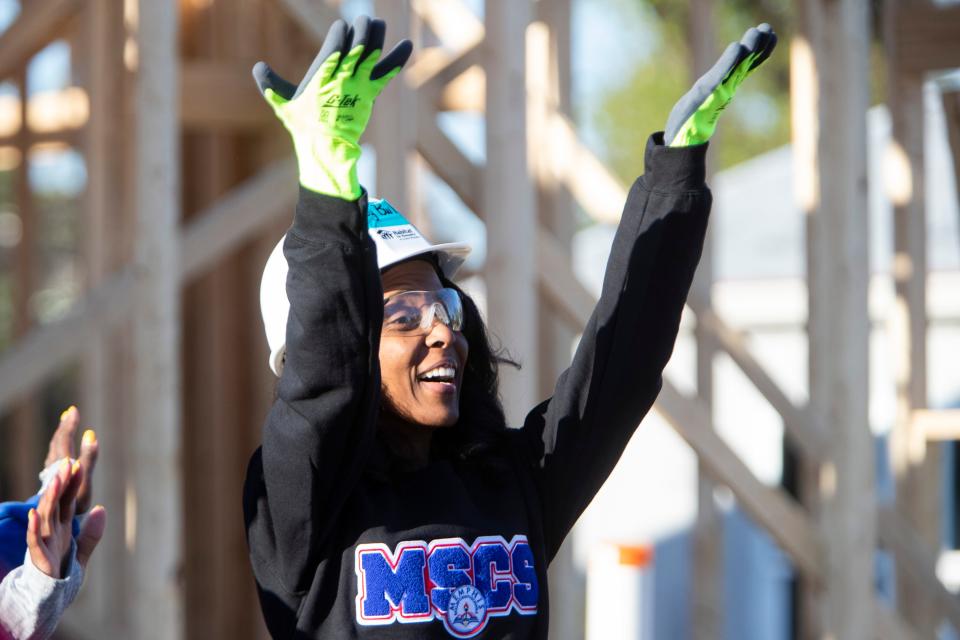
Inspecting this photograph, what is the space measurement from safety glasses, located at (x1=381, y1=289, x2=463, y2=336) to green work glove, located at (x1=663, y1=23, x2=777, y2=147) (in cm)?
41

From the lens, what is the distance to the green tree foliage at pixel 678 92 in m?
22.2

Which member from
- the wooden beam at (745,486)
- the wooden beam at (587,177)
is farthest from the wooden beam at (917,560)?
the wooden beam at (587,177)

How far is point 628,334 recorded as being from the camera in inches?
83.4

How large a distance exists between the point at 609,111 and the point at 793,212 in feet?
74.0

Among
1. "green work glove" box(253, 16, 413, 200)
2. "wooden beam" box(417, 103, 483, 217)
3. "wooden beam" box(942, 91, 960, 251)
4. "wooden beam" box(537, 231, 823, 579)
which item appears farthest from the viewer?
"wooden beam" box(942, 91, 960, 251)

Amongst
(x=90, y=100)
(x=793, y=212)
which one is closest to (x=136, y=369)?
(x=90, y=100)

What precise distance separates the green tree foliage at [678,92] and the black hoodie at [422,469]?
57.1 ft

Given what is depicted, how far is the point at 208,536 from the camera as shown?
21.4ft

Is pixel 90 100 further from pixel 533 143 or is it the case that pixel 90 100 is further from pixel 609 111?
pixel 609 111

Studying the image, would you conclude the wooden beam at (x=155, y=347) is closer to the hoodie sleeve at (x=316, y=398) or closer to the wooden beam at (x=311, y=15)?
the wooden beam at (x=311, y=15)

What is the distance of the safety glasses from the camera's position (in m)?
2.03

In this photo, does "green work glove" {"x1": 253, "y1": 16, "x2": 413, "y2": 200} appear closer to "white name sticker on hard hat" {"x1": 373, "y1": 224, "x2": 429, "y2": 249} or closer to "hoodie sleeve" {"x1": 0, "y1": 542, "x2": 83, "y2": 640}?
"white name sticker on hard hat" {"x1": 373, "y1": 224, "x2": 429, "y2": 249}

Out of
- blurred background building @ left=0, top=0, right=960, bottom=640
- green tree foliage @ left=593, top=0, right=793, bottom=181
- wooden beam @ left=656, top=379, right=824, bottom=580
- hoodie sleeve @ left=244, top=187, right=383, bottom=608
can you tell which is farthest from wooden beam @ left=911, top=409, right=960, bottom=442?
green tree foliage @ left=593, top=0, right=793, bottom=181

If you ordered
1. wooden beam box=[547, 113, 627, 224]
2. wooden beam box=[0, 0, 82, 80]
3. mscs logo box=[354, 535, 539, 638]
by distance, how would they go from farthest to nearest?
wooden beam box=[0, 0, 82, 80]
wooden beam box=[547, 113, 627, 224]
mscs logo box=[354, 535, 539, 638]
